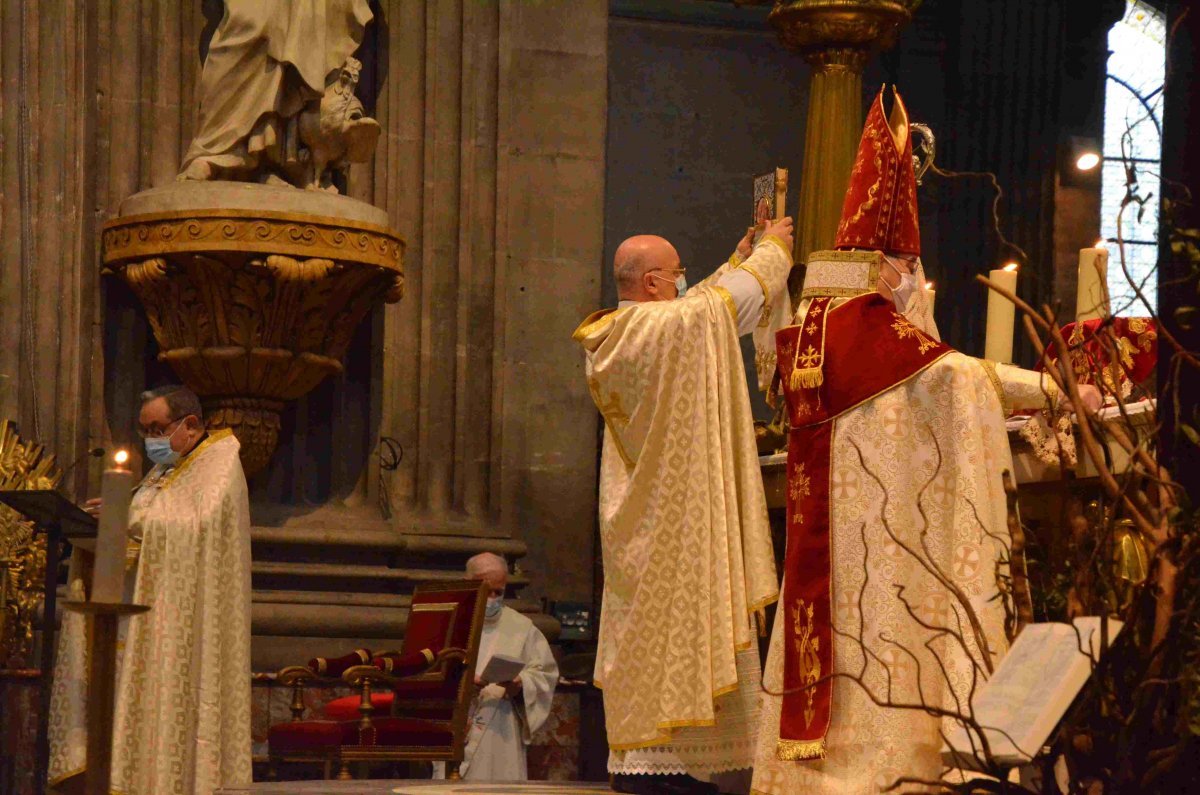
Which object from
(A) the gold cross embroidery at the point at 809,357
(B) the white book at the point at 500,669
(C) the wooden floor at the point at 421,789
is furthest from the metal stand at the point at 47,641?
(A) the gold cross embroidery at the point at 809,357

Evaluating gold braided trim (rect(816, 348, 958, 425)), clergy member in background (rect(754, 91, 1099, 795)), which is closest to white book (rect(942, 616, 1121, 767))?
clergy member in background (rect(754, 91, 1099, 795))

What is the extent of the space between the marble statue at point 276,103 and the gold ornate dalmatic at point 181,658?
1.51 meters

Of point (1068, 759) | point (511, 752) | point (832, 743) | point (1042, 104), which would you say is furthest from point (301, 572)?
point (1042, 104)

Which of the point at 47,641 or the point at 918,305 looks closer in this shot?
the point at 918,305

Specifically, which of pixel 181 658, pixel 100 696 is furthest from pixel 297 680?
pixel 100 696

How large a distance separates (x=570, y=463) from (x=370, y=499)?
92cm

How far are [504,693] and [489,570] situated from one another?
1.60 feet

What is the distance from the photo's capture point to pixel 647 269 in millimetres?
6125

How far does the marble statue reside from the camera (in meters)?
7.98

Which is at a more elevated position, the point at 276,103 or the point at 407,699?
the point at 276,103

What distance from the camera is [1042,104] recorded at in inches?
550

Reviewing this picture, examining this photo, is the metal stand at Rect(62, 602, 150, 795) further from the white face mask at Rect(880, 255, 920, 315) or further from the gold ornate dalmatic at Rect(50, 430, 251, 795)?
the gold ornate dalmatic at Rect(50, 430, 251, 795)

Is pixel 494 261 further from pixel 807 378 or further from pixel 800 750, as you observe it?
pixel 800 750

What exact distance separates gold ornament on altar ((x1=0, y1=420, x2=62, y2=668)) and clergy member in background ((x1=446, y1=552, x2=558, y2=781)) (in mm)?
1633
